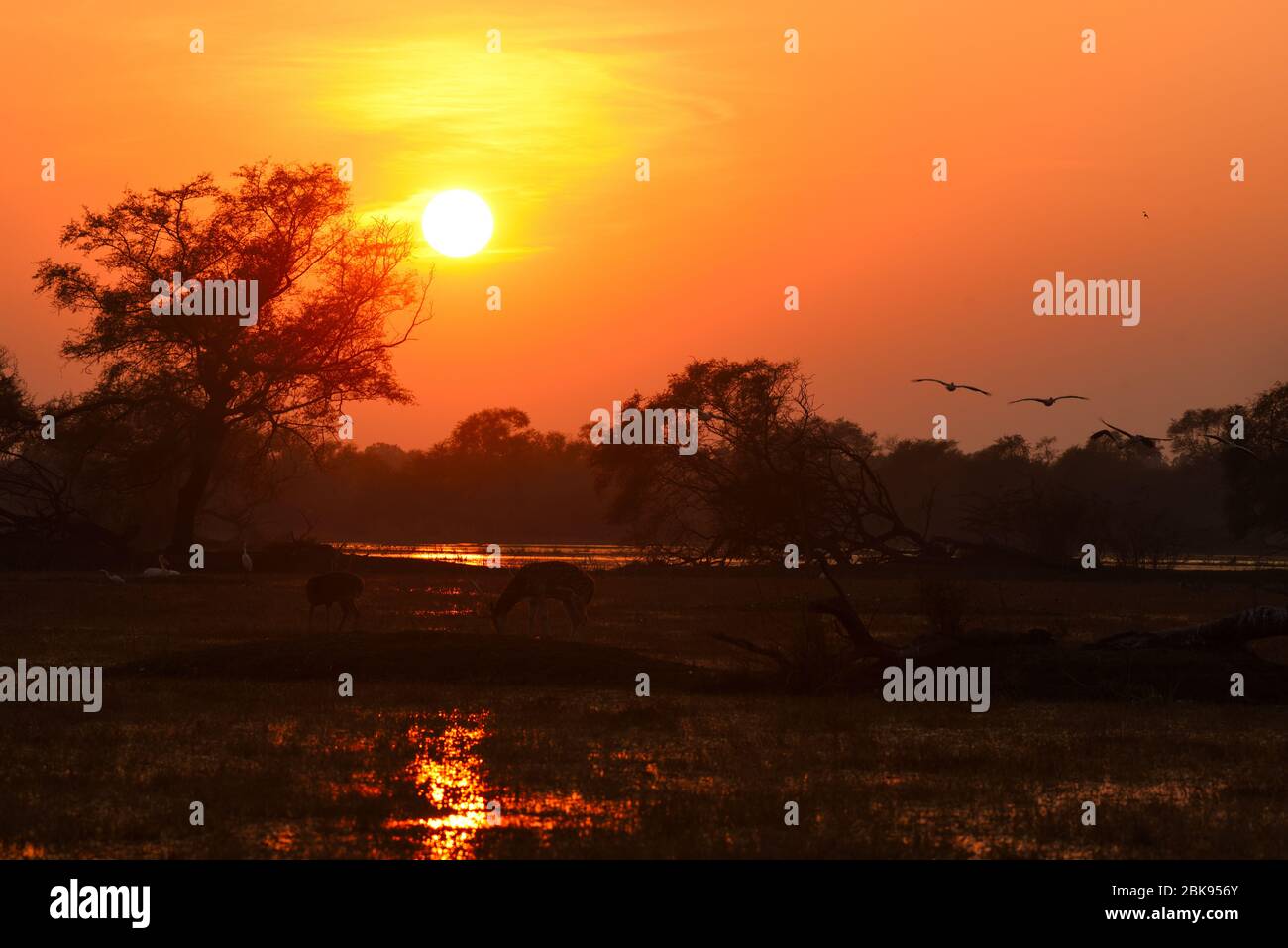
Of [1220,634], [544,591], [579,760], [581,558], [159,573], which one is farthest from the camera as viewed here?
[581,558]

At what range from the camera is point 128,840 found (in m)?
11.1

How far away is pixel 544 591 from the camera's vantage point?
2917 cm

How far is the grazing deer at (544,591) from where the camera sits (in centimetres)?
2870

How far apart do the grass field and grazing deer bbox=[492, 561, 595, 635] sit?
2041 mm

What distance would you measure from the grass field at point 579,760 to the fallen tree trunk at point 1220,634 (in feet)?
2.47

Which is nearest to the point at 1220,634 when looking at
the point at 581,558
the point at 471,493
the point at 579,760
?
the point at 579,760

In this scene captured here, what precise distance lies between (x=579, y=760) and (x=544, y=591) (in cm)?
1472

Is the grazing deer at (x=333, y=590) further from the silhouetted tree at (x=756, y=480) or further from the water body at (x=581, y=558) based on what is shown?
the water body at (x=581, y=558)

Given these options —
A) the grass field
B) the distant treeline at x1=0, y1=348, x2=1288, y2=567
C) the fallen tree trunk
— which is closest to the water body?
the distant treeline at x1=0, y1=348, x2=1288, y2=567

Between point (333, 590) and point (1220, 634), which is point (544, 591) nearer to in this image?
point (333, 590)
